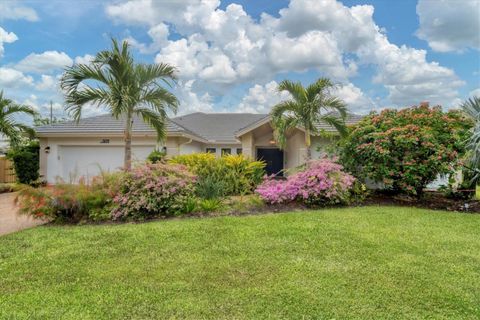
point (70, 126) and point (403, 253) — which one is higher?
point (70, 126)

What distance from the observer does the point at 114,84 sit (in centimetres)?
979

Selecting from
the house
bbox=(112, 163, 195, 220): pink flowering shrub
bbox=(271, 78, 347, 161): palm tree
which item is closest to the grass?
bbox=(112, 163, 195, 220): pink flowering shrub

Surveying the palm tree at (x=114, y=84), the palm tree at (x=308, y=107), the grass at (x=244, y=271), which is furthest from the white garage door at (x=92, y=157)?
the grass at (x=244, y=271)

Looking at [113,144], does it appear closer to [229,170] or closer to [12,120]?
[12,120]

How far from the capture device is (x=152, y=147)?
1622 cm

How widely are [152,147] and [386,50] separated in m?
12.6

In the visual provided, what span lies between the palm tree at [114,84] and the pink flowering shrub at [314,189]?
4717 millimetres

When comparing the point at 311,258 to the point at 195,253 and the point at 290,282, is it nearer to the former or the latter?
the point at 290,282

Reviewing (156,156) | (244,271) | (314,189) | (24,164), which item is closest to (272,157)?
(156,156)

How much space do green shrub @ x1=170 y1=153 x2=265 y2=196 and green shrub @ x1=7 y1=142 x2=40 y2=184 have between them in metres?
9.12

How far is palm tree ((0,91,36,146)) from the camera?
14805 millimetres

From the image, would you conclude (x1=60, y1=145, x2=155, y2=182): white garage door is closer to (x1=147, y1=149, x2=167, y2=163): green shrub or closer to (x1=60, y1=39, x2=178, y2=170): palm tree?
(x1=147, y1=149, x2=167, y2=163): green shrub

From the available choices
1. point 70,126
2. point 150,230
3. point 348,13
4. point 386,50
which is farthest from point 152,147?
point 386,50

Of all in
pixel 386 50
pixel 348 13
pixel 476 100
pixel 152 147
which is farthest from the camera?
pixel 152 147
